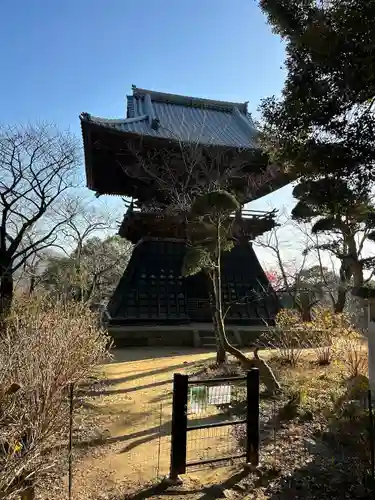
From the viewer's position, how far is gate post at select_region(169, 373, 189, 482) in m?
4.13

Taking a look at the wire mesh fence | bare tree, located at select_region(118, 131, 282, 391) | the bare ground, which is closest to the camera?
the bare ground

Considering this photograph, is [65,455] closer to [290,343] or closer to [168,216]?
[290,343]

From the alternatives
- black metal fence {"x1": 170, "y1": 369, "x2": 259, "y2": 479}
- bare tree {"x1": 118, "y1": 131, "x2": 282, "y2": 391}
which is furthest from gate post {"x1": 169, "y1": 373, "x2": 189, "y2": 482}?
bare tree {"x1": 118, "y1": 131, "x2": 282, "y2": 391}

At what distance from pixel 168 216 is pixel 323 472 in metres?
11.6

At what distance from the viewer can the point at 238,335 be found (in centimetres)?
1407

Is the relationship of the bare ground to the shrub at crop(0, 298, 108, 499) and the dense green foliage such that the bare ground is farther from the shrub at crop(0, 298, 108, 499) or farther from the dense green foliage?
the dense green foliage

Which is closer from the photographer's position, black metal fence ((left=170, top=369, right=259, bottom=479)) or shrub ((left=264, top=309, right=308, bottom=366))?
black metal fence ((left=170, top=369, right=259, bottom=479))

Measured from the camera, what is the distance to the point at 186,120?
18.6 meters

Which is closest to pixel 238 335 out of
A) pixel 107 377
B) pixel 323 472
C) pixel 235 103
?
pixel 107 377

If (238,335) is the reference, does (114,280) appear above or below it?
above

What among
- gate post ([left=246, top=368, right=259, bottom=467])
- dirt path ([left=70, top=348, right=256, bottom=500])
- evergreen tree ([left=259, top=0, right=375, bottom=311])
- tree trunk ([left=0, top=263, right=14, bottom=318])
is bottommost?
dirt path ([left=70, top=348, right=256, bottom=500])

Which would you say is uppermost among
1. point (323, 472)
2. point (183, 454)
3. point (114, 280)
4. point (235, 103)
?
point (235, 103)

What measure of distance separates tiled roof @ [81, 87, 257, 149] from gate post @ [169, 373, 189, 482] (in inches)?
435

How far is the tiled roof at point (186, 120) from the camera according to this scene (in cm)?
1481
